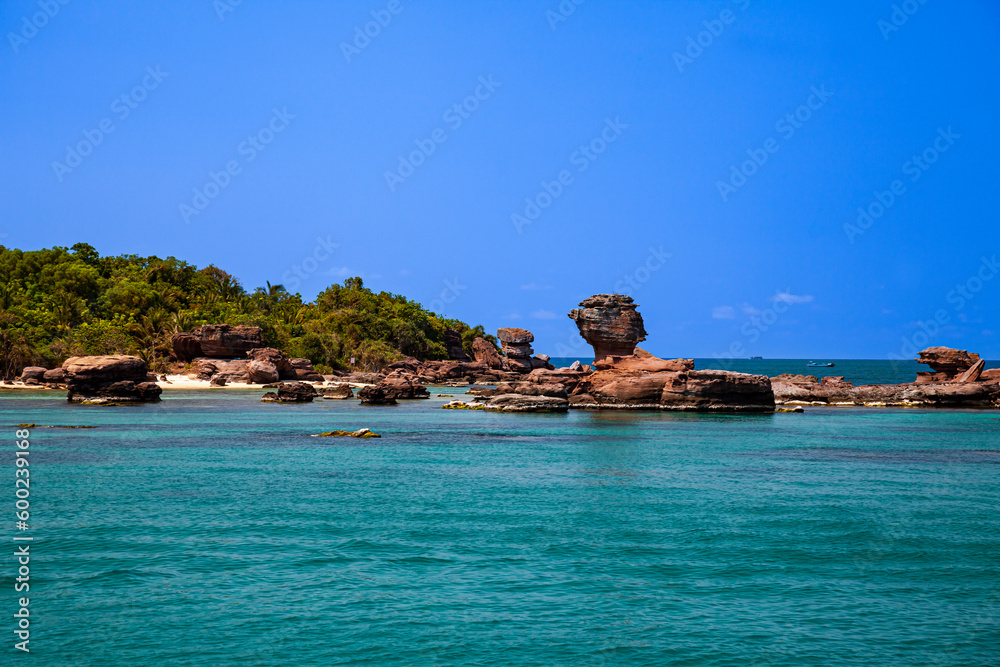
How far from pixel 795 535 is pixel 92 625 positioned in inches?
561

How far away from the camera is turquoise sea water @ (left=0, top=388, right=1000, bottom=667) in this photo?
37.2ft

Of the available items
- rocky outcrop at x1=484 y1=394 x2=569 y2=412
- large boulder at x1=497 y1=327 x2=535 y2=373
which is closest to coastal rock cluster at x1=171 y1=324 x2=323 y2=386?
large boulder at x1=497 y1=327 x2=535 y2=373

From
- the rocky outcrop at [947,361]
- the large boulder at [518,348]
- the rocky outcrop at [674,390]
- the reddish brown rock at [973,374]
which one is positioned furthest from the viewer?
the large boulder at [518,348]

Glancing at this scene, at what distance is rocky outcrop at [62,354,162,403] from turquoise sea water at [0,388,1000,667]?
111ft

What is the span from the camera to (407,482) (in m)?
25.7

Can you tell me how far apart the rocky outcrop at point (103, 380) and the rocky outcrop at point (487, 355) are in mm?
74719

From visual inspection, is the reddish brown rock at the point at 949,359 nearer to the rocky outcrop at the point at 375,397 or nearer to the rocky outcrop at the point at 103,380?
the rocky outcrop at the point at 375,397

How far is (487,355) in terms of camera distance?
142 metres

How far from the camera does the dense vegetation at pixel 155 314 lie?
9775 cm

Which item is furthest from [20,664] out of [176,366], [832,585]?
[176,366]

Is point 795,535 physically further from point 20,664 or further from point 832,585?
point 20,664

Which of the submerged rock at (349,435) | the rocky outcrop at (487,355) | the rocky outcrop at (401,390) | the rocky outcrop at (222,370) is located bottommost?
the submerged rock at (349,435)

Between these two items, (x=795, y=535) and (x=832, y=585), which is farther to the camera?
(x=795, y=535)

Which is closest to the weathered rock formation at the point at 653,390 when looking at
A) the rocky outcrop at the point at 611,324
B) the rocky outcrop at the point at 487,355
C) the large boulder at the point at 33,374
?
the rocky outcrop at the point at 611,324
